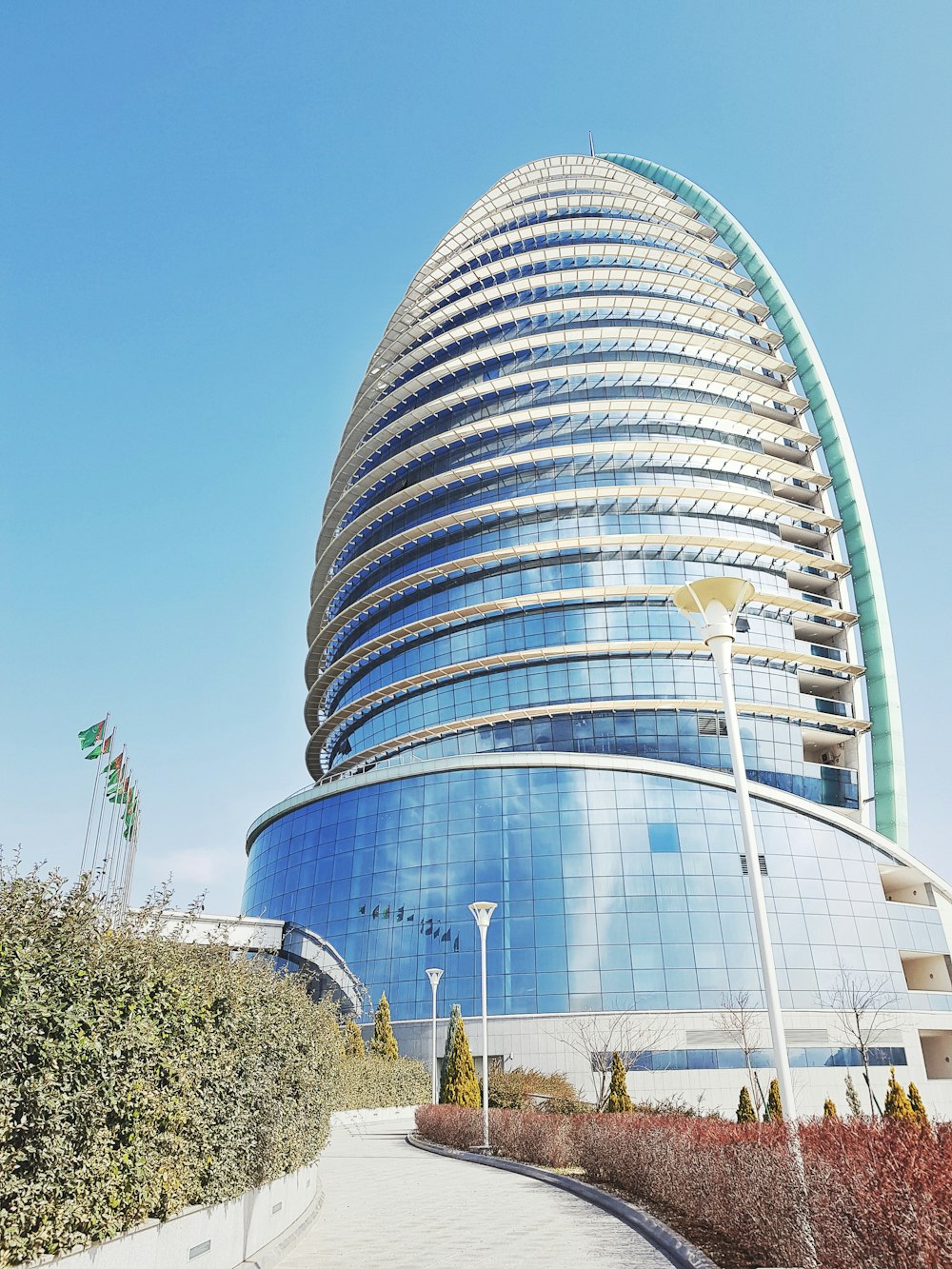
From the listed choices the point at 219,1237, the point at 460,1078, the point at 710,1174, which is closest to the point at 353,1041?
the point at 460,1078

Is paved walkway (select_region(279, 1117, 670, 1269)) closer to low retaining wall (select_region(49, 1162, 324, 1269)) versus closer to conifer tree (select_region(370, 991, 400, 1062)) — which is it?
low retaining wall (select_region(49, 1162, 324, 1269))

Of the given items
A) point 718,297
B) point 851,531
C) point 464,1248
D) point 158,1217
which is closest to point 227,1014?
point 158,1217

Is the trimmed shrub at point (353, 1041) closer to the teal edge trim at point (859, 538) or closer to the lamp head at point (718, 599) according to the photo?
the lamp head at point (718, 599)

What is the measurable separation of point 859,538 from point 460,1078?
56.9m

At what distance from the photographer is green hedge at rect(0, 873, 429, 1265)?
633cm

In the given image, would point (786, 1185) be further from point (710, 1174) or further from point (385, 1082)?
point (385, 1082)

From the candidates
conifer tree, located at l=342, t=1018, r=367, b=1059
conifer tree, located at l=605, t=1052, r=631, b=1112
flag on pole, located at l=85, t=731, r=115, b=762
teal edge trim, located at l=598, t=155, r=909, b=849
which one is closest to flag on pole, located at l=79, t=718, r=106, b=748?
flag on pole, located at l=85, t=731, r=115, b=762

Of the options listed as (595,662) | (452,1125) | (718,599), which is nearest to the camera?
(718,599)

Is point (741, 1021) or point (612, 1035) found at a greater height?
point (741, 1021)

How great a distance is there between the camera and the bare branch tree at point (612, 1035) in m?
42.3

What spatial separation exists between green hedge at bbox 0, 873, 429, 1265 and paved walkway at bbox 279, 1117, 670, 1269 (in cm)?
225

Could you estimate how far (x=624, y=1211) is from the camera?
1508 cm

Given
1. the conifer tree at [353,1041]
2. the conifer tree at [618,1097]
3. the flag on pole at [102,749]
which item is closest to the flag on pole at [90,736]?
the flag on pole at [102,749]

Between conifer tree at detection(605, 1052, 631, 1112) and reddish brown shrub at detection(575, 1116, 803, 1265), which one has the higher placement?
conifer tree at detection(605, 1052, 631, 1112)
